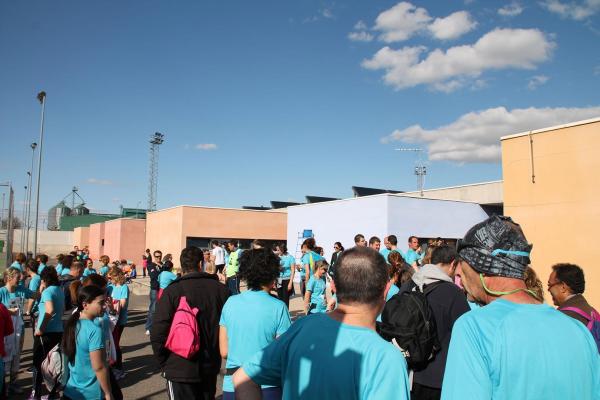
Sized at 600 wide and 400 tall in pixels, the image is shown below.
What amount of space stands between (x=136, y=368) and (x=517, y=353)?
7.48 m

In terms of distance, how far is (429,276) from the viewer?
393 cm

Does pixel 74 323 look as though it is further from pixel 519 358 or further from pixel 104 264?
pixel 104 264

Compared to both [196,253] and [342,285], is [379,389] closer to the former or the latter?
[342,285]

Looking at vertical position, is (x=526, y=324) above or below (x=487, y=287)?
below

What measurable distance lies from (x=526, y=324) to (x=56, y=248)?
69.6 metres

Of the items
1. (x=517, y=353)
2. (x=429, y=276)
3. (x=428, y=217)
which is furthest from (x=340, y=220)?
(x=517, y=353)

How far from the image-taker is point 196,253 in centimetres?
435

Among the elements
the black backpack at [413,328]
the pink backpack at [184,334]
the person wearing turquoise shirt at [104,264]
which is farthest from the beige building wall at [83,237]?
the black backpack at [413,328]

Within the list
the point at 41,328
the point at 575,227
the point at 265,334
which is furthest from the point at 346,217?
the point at 265,334

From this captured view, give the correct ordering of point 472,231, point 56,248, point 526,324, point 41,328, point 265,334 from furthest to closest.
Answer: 1. point 56,248
2. point 41,328
3. point 265,334
4. point 472,231
5. point 526,324

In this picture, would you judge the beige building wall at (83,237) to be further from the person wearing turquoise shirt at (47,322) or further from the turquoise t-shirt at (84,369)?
the turquoise t-shirt at (84,369)

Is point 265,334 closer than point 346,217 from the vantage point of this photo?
Yes

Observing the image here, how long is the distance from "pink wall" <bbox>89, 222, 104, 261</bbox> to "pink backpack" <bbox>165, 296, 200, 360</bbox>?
140 feet

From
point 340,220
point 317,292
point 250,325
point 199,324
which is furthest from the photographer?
point 340,220
